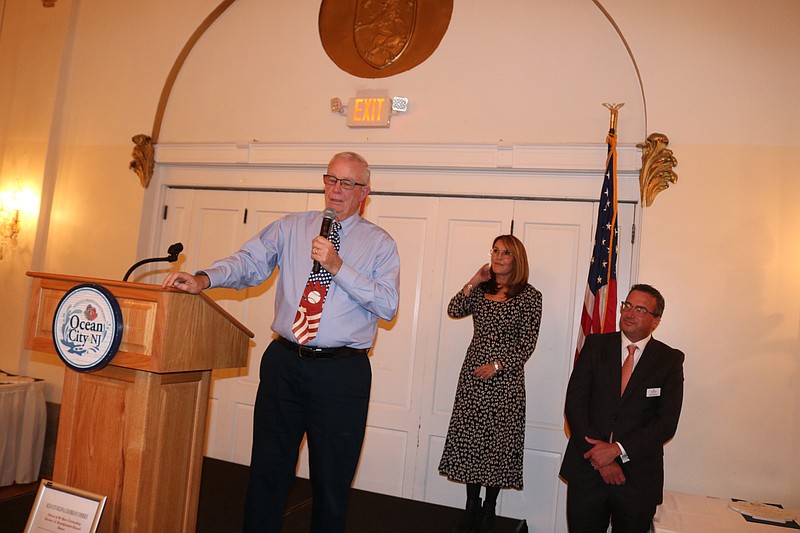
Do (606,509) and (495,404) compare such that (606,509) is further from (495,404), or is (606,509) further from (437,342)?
(437,342)

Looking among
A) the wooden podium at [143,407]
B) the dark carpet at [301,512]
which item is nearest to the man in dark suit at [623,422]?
the dark carpet at [301,512]

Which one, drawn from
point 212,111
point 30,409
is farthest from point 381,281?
point 30,409

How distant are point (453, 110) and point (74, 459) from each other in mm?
3212

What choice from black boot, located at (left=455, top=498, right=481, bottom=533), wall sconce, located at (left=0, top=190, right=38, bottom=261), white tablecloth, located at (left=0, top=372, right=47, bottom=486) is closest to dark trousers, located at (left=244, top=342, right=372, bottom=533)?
black boot, located at (left=455, top=498, right=481, bottom=533)

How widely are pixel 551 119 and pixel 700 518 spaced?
250 cm

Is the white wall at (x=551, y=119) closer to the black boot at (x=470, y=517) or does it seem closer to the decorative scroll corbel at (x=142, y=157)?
the decorative scroll corbel at (x=142, y=157)

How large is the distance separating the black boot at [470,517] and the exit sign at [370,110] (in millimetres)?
2534

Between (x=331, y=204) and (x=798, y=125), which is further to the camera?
(x=798, y=125)

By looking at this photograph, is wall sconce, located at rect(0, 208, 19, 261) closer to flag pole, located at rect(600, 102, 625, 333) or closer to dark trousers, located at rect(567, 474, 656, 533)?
flag pole, located at rect(600, 102, 625, 333)

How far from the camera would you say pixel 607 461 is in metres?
3.05

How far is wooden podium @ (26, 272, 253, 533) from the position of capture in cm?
228

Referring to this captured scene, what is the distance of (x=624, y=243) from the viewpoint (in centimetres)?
422

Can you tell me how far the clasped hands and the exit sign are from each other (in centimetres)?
263

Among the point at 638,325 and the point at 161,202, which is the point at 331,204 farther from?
the point at 161,202
